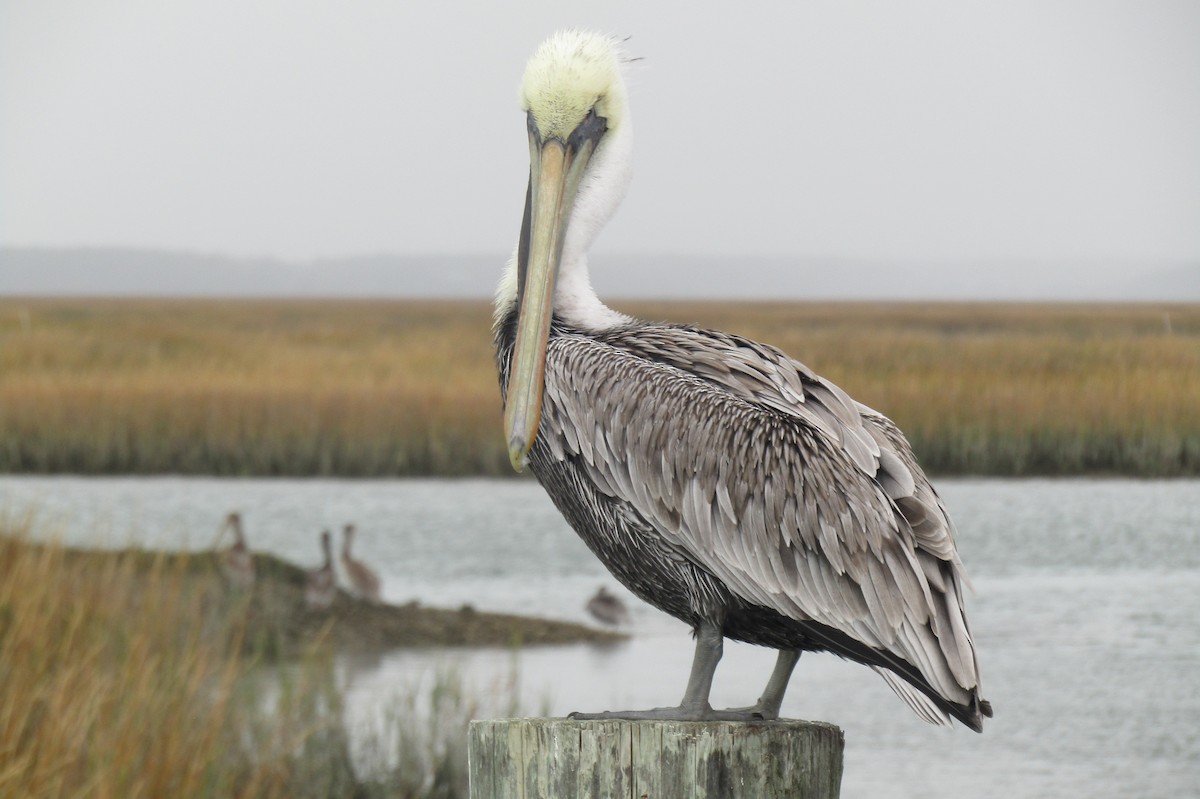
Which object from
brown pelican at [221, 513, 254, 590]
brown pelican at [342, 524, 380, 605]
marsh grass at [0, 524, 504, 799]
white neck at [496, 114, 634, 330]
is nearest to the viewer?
white neck at [496, 114, 634, 330]

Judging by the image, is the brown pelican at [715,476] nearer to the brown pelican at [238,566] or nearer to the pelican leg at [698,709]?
the pelican leg at [698,709]

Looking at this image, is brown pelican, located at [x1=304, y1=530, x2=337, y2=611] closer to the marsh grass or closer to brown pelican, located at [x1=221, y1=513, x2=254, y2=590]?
brown pelican, located at [x1=221, y1=513, x2=254, y2=590]

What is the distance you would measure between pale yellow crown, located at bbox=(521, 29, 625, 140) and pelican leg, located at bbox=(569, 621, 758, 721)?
1.46 metres

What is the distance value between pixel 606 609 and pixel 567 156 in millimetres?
9377

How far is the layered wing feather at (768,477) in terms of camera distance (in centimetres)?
357

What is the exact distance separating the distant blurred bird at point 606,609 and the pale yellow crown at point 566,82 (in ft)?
30.7

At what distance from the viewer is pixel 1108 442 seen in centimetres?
1850

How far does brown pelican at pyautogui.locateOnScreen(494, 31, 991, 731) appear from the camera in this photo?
11.7 feet

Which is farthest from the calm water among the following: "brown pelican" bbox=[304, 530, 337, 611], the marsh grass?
"brown pelican" bbox=[304, 530, 337, 611]

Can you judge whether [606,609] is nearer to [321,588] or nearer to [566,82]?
[321,588]

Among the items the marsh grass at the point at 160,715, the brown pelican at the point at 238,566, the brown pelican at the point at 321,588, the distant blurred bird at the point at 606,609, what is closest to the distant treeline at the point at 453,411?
the distant blurred bird at the point at 606,609

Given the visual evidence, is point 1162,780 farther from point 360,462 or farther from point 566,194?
point 360,462

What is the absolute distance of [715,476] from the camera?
372cm

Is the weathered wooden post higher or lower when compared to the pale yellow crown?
lower
